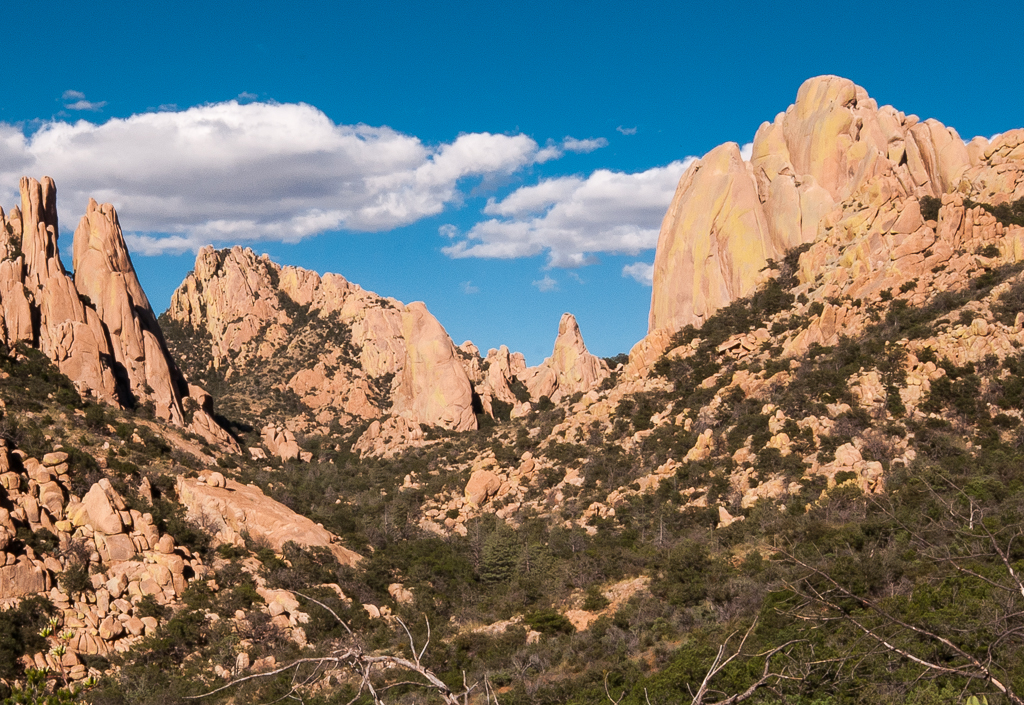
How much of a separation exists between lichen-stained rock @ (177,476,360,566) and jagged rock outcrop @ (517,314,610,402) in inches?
2212

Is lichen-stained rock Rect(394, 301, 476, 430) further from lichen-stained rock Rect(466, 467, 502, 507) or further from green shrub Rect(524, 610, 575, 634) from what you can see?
green shrub Rect(524, 610, 575, 634)

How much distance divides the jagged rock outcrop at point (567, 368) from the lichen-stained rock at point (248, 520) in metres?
56.2

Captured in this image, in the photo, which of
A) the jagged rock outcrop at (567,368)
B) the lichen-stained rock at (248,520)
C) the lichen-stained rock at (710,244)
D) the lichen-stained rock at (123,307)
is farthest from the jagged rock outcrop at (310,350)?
the lichen-stained rock at (248,520)

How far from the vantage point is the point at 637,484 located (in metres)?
49.3

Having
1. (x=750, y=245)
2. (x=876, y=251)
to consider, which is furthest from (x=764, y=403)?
(x=750, y=245)

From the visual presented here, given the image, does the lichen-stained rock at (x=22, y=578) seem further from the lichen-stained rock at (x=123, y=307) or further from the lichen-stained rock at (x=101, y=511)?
the lichen-stained rock at (x=123, y=307)

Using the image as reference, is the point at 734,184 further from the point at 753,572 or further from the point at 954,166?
the point at 753,572

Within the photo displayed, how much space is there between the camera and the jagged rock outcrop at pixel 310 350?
89.2m

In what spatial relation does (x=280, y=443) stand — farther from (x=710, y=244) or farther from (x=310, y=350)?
(x=710, y=244)

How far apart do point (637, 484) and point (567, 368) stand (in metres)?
50.6

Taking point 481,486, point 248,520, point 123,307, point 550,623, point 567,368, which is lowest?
point 550,623

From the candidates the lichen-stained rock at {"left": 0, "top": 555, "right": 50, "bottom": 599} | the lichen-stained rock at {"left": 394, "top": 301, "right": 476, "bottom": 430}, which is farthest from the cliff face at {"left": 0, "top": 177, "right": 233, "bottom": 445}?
the lichen-stained rock at {"left": 0, "top": 555, "right": 50, "bottom": 599}

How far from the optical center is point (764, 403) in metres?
49.7

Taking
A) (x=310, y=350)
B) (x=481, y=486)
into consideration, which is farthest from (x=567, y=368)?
(x=481, y=486)
